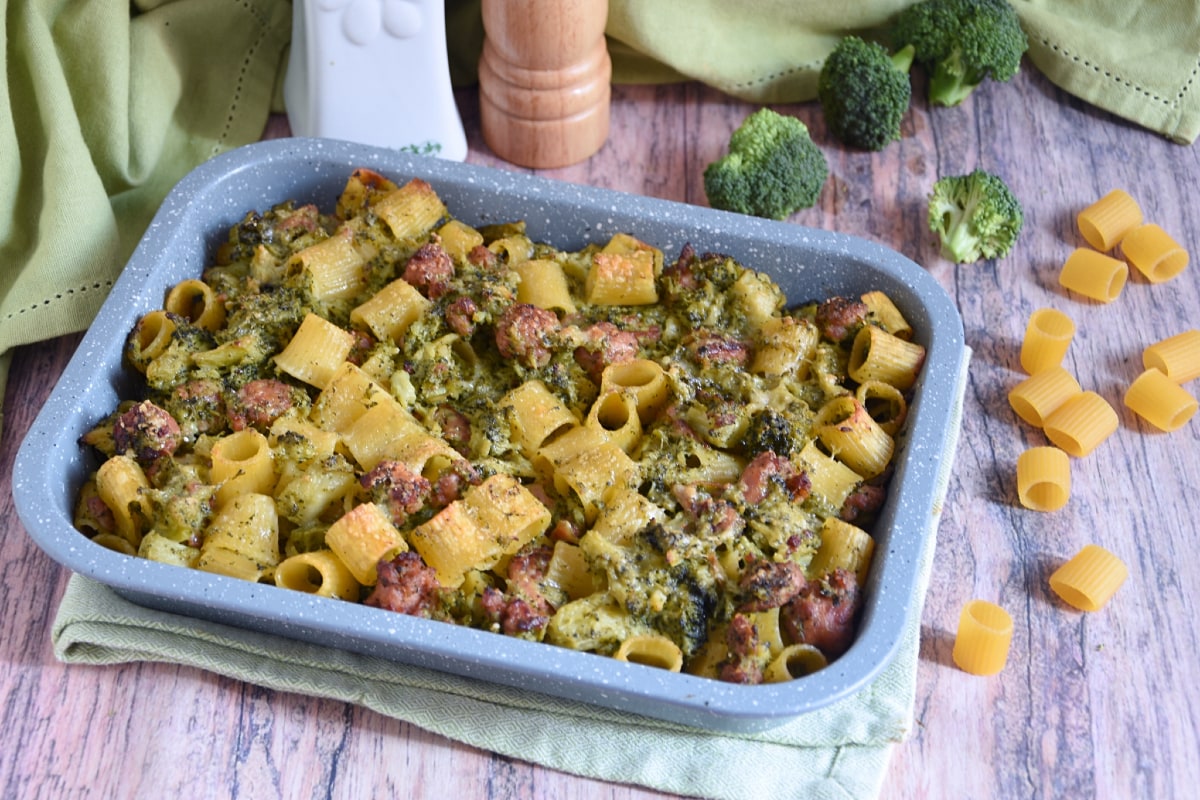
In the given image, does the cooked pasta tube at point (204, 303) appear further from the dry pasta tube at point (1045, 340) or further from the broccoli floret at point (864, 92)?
the dry pasta tube at point (1045, 340)

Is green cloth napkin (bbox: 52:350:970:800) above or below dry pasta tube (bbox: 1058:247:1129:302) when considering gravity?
below

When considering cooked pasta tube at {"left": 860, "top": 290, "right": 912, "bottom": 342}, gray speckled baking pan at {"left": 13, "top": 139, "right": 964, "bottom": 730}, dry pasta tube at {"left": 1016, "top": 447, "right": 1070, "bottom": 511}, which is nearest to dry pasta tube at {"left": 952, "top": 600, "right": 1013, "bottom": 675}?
gray speckled baking pan at {"left": 13, "top": 139, "right": 964, "bottom": 730}

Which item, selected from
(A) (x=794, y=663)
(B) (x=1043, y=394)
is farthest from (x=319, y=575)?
(B) (x=1043, y=394)

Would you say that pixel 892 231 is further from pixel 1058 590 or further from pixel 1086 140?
pixel 1058 590

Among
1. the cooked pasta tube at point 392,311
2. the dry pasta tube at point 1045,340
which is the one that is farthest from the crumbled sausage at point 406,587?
the dry pasta tube at point 1045,340

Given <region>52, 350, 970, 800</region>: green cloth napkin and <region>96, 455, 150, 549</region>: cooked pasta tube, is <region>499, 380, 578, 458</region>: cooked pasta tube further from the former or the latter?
<region>96, 455, 150, 549</region>: cooked pasta tube

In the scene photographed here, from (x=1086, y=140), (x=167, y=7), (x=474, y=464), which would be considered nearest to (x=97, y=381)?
(x=474, y=464)
